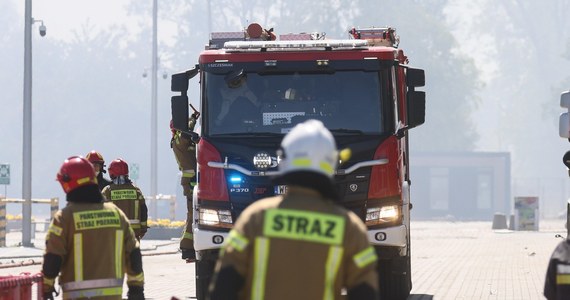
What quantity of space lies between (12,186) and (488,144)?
6436cm

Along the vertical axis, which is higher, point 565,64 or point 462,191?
point 565,64

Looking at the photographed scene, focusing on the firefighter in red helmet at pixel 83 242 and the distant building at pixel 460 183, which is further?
the distant building at pixel 460 183

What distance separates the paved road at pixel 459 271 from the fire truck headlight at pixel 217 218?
7.95 feet

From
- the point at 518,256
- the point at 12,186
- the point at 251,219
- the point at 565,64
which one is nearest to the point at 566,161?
the point at 251,219

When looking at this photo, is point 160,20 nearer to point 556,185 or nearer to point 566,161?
point 556,185

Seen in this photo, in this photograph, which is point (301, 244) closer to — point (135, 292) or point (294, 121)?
point (135, 292)

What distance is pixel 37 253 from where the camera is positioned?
32562mm

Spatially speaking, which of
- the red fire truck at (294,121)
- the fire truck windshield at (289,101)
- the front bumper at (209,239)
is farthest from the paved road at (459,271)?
the fire truck windshield at (289,101)

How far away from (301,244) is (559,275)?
2221 mm

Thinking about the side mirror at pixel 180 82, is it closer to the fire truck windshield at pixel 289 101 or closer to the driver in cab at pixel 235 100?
the fire truck windshield at pixel 289 101

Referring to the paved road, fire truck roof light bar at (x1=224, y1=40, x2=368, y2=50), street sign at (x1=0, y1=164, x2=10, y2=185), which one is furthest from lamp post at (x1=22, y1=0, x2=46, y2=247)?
fire truck roof light bar at (x1=224, y1=40, x2=368, y2=50)

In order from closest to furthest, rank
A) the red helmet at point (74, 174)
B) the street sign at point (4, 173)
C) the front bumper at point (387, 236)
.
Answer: the red helmet at point (74, 174)
the front bumper at point (387, 236)
the street sign at point (4, 173)

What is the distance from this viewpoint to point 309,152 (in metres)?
6.65

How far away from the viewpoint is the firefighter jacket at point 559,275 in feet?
27.6
